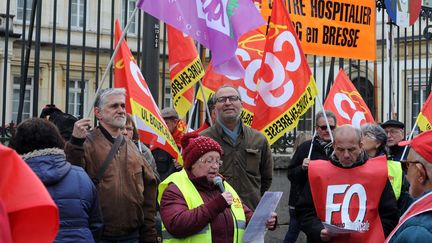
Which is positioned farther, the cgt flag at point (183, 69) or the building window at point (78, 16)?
the building window at point (78, 16)

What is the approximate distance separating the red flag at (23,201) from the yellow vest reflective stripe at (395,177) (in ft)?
12.2

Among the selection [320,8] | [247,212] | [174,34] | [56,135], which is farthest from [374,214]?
[320,8]

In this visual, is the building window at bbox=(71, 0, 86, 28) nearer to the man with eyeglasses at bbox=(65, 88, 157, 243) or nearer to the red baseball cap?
the man with eyeglasses at bbox=(65, 88, 157, 243)

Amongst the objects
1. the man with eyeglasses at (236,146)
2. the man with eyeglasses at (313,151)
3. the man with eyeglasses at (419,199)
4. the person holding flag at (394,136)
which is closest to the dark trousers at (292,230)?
the man with eyeglasses at (313,151)

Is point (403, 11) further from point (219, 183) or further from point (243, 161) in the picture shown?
point (219, 183)

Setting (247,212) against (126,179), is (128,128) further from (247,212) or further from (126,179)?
(247,212)

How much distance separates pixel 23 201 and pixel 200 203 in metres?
2.12

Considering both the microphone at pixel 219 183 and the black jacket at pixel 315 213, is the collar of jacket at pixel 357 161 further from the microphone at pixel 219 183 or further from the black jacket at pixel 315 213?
the microphone at pixel 219 183

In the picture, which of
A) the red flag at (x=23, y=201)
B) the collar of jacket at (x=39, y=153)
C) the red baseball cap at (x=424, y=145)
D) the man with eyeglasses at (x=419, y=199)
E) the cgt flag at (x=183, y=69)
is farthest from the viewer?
the cgt flag at (x=183, y=69)

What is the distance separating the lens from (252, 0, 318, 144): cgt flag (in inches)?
280

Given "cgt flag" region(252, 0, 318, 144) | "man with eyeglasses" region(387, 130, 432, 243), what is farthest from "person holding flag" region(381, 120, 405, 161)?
"man with eyeglasses" region(387, 130, 432, 243)

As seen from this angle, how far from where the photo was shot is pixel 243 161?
619cm

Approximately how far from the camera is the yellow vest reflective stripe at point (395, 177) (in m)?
5.86

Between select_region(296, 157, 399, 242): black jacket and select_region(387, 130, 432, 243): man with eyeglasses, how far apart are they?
6.31 feet
